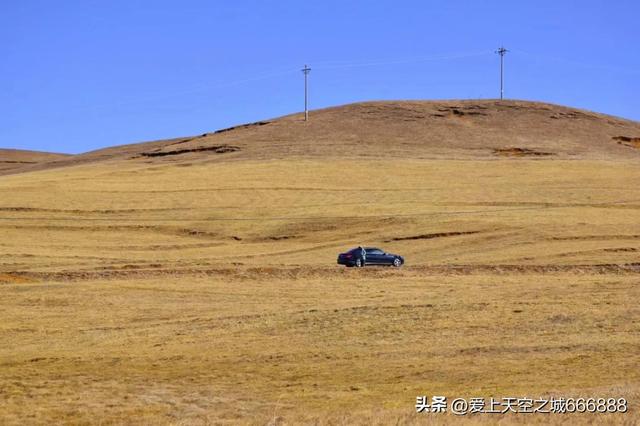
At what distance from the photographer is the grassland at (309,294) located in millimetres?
15359

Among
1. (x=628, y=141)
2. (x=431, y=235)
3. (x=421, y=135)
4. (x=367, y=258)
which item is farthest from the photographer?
(x=628, y=141)

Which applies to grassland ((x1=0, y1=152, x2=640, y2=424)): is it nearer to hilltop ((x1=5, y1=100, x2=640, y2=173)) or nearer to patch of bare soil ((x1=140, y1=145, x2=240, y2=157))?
hilltop ((x1=5, y1=100, x2=640, y2=173))

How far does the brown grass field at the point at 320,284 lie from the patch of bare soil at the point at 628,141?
281 centimetres

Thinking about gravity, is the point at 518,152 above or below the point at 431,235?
above

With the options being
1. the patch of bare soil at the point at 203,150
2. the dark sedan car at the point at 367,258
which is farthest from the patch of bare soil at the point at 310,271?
the patch of bare soil at the point at 203,150

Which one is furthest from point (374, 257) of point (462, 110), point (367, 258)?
point (462, 110)

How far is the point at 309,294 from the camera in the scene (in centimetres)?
2941

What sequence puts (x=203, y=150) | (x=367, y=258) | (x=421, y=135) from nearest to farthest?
(x=367, y=258)
(x=421, y=135)
(x=203, y=150)

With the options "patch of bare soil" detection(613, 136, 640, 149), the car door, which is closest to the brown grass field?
the car door

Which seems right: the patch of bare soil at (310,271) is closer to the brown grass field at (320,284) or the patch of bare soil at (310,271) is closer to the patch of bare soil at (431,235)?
the brown grass field at (320,284)

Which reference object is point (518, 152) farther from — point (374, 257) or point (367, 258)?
point (367, 258)

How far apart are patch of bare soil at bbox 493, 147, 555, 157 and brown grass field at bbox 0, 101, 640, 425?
1.00 feet

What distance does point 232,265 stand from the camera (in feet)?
124

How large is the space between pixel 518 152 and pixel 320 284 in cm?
5107
